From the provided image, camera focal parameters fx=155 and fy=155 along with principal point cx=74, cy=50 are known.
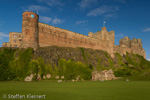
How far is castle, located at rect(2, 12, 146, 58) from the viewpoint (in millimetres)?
44781

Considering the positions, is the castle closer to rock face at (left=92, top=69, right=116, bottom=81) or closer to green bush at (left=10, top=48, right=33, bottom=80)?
green bush at (left=10, top=48, right=33, bottom=80)

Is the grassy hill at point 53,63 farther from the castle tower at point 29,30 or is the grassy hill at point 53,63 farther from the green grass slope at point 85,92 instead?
the green grass slope at point 85,92

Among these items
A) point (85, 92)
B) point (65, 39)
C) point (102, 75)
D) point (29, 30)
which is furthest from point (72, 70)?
point (85, 92)

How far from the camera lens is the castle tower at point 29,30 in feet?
146

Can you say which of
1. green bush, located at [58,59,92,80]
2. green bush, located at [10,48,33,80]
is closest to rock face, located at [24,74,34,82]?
green bush, located at [10,48,33,80]

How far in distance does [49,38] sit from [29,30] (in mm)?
8212

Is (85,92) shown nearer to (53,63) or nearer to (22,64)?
(22,64)

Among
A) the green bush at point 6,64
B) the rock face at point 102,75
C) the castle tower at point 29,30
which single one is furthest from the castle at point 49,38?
the rock face at point 102,75

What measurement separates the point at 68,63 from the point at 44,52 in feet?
24.9

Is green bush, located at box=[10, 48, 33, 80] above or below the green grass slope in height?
above

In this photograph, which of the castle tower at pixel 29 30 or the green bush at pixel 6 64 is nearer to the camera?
the green bush at pixel 6 64

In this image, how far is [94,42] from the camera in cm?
6775

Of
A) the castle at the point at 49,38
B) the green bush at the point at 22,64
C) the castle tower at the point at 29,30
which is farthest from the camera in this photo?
the castle at the point at 49,38

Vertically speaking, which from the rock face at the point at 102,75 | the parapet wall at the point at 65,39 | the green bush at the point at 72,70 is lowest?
the rock face at the point at 102,75
